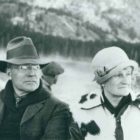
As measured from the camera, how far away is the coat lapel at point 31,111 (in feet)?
13.8

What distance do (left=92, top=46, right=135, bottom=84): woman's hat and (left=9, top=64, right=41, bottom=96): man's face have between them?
523 millimetres

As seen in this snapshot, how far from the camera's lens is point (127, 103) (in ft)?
14.2

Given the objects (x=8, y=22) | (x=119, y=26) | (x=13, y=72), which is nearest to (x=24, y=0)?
(x=8, y=22)

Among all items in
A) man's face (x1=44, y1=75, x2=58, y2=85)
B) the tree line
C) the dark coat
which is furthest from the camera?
the tree line

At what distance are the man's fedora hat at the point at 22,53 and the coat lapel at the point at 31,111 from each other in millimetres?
330

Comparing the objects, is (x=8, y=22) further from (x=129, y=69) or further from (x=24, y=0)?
(x=129, y=69)

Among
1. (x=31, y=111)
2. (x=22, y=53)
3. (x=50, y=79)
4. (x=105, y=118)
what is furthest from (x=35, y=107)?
(x=50, y=79)

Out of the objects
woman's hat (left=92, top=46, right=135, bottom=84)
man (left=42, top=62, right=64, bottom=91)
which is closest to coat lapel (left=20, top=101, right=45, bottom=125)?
woman's hat (left=92, top=46, right=135, bottom=84)

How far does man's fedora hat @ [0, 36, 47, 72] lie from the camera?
4.22 metres

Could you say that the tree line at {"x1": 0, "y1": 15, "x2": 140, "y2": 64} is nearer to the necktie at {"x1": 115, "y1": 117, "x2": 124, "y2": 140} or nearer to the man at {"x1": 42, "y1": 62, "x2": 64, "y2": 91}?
the man at {"x1": 42, "y1": 62, "x2": 64, "y2": 91}

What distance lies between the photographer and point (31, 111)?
4.22 metres

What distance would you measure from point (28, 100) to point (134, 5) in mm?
6241

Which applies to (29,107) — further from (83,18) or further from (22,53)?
(83,18)

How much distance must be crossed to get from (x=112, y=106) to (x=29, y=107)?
2.21ft
